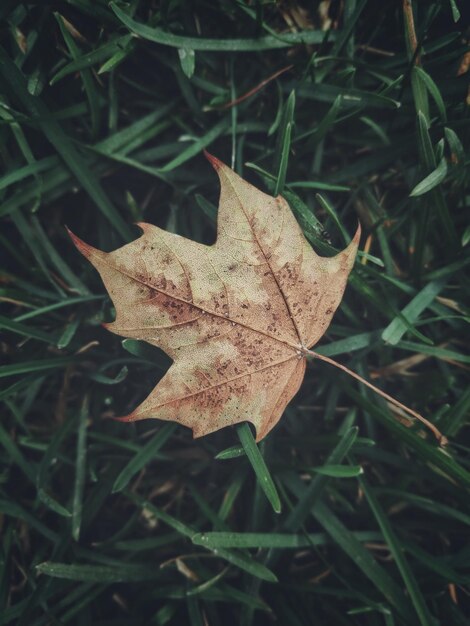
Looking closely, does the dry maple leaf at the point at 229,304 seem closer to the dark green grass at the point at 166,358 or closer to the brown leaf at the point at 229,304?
the brown leaf at the point at 229,304

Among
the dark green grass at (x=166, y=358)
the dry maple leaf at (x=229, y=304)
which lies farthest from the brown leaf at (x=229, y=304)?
the dark green grass at (x=166, y=358)

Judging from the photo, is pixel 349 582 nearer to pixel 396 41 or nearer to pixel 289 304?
pixel 289 304

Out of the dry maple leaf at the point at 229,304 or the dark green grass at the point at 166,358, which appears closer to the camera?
the dry maple leaf at the point at 229,304

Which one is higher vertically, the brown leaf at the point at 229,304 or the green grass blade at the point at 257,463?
the brown leaf at the point at 229,304

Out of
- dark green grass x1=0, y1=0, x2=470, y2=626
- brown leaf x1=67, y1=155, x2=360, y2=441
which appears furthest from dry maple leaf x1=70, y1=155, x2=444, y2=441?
dark green grass x1=0, y1=0, x2=470, y2=626

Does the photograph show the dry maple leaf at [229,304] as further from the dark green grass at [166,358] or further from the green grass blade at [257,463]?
the dark green grass at [166,358]

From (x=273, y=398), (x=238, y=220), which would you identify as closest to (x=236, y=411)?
(x=273, y=398)

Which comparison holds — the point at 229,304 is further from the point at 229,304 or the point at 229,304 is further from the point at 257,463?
the point at 257,463
